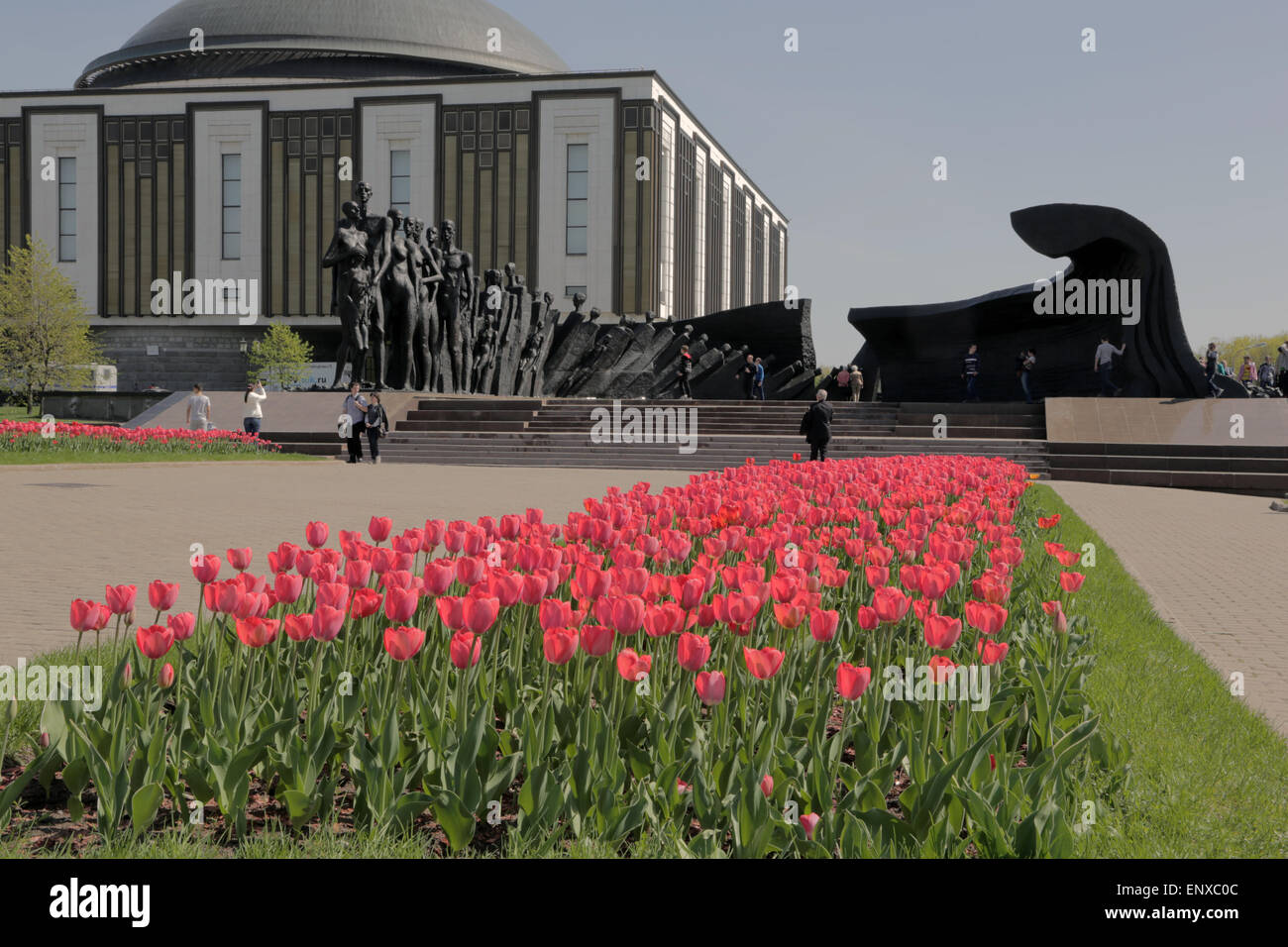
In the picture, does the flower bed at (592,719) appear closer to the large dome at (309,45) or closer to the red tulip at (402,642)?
the red tulip at (402,642)

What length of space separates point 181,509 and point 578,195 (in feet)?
166

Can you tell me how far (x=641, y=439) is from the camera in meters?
26.6

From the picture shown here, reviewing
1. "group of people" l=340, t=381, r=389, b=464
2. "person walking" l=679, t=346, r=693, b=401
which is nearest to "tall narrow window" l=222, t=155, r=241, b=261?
"person walking" l=679, t=346, r=693, b=401

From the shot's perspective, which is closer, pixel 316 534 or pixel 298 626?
pixel 298 626

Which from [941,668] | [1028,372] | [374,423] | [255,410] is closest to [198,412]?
[255,410]

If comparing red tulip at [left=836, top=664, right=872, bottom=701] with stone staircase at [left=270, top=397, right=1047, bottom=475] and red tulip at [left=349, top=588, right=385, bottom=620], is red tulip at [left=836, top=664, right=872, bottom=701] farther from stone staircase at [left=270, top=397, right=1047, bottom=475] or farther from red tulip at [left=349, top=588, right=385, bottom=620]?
stone staircase at [left=270, top=397, right=1047, bottom=475]

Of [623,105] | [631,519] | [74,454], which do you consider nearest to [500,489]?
[74,454]

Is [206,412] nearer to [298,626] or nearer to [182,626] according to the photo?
[182,626]

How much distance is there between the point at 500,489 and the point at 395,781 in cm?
1416

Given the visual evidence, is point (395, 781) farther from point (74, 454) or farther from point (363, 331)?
point (363, 331)

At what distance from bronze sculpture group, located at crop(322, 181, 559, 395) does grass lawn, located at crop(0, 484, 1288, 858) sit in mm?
24887

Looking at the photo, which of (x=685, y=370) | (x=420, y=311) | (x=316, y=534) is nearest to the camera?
(x=316, y=534)

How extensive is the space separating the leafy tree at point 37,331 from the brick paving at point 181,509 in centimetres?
3523

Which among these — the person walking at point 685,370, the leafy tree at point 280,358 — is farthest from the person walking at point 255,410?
the leafy tree at point 280,358
